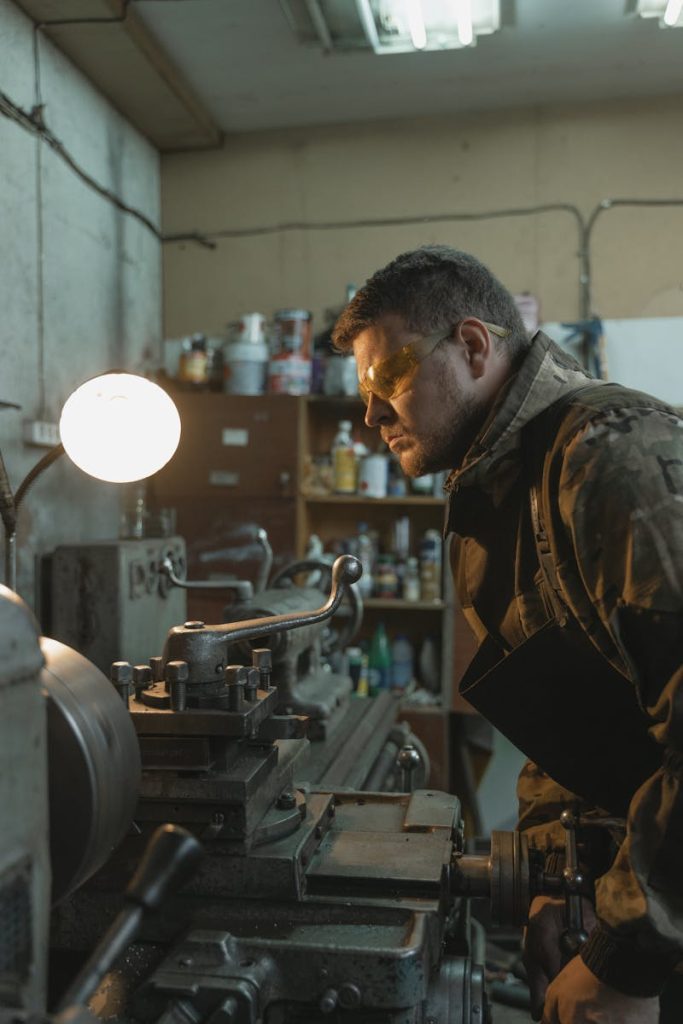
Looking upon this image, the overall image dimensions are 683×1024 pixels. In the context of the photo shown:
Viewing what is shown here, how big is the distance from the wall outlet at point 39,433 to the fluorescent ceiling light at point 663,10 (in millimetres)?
2343

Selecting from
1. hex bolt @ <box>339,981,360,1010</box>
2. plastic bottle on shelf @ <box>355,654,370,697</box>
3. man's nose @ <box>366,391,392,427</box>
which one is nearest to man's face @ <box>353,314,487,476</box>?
man's nose @ <box>366,391,392,427</box>

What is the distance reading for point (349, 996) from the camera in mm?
870

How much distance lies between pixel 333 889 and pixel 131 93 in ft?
10.5

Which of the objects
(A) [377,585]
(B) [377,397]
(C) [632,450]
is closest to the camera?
(C) [632,450]

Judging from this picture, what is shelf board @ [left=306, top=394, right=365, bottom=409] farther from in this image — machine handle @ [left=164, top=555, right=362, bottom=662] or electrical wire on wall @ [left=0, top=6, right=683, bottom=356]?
machine handle @ [left=164, top=555, right=362, bottom=662]

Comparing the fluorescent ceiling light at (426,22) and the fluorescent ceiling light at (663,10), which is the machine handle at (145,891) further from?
the fluorescent ceiling light at (663,10)

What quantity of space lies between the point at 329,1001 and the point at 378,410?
0.91m

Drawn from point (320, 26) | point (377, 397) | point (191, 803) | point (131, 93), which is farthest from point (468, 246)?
point (191, 803)

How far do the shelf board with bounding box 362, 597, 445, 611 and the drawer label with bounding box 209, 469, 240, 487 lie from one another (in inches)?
27.5

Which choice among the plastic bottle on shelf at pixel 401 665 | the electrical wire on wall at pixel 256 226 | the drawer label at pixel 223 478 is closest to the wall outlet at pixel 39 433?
the electrical wire on wall at pixel 256 226

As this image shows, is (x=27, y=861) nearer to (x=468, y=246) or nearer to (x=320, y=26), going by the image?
(x=320, y=26)

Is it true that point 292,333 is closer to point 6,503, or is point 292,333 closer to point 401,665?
point 401,665

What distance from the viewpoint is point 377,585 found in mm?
3646

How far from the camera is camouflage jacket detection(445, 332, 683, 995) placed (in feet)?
3.03
